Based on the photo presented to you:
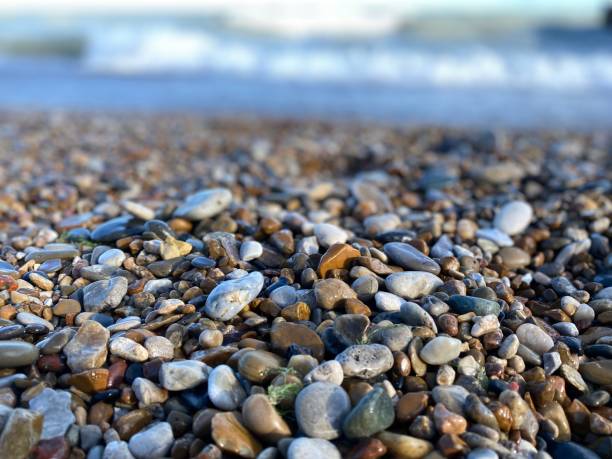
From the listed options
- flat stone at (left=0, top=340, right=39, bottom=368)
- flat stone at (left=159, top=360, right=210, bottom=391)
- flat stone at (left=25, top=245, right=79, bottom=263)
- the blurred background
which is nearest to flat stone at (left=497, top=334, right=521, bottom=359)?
flat stone at (left=159, top=360, right=210, bottom=391)

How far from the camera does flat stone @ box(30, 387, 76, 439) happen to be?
5.20 ft

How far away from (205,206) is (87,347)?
108 centimetres

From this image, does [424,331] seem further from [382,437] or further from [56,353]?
[56,353]

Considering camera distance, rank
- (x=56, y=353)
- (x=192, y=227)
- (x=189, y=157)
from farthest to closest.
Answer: (x=189, y=157), (x=192, y=227), (x=56, y=353)

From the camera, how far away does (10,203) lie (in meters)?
3.38

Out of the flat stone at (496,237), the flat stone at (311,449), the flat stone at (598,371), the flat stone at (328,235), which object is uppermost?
the flat stone at (328,235)

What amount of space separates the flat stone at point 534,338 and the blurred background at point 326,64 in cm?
566

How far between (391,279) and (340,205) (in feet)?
3.96

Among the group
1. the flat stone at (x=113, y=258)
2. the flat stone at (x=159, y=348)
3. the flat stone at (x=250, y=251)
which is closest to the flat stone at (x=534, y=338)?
the flat stone at (x=250, y=251)

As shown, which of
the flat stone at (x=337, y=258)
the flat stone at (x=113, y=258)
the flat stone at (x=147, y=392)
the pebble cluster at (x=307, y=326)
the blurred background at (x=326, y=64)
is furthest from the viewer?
the blurred background at (x=326, y=64)

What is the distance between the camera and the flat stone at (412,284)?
207cm

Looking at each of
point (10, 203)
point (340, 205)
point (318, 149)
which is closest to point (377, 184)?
point (340, 205)

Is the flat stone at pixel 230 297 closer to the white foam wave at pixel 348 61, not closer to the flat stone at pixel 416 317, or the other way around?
the flat stone at pixel 416 317

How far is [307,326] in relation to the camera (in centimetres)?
189
